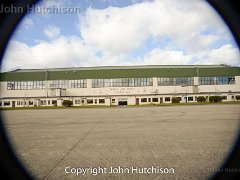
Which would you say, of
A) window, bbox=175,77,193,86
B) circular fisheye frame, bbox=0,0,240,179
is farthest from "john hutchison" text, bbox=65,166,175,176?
window, bbox=175,77,193,86

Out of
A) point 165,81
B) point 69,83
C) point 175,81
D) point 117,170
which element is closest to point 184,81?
point 175,81

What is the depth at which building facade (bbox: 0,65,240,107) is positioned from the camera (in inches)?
2280

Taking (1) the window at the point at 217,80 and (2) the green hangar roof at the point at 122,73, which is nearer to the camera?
(1) the window at the point at 217,80

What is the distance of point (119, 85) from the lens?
194 feet

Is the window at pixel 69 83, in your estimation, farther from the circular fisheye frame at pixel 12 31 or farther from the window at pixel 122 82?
the circular fisheye frame at pixel 12 31

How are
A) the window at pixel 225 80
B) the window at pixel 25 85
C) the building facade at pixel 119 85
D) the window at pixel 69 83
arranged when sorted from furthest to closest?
the window at pixel 69 83 < the window at pixel 225 80 < the window at pixel 25 85 < the building facade at pixel 119 85

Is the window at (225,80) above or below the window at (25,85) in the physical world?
above

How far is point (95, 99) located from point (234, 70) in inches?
1662

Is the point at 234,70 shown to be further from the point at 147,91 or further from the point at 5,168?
the point at 5,168

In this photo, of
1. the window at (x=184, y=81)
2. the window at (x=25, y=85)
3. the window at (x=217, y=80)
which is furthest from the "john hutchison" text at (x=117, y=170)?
the window at (x=217, y=80)

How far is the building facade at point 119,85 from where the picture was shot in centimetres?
5791

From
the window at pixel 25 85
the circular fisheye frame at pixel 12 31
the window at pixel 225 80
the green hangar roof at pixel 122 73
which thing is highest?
the green hangar roof at pixel 122 73

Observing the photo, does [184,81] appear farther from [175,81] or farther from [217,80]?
[217,80]

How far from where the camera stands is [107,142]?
6.93 m
